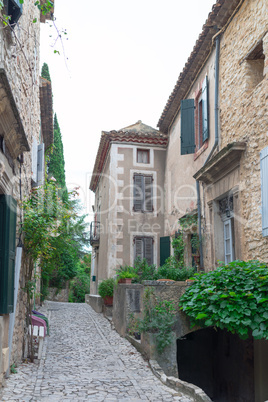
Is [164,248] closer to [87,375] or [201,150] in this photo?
[201,150]

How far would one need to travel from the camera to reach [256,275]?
626 centimetres

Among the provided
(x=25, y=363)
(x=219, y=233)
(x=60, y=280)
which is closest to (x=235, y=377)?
(x=219, y=233)

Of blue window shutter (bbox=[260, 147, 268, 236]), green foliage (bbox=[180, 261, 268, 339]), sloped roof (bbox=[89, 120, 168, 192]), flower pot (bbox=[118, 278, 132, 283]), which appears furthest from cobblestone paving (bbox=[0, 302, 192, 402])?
sloped roof (bbox=[89, 120, 168, 192])

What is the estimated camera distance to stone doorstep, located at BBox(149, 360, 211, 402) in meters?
5.07

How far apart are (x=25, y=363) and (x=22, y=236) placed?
206cm

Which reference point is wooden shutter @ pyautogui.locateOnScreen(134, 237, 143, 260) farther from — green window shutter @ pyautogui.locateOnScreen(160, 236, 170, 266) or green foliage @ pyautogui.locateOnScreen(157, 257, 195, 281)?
green foliage @ pyautogui.locateOnScreen(157, 257, 195, 281)

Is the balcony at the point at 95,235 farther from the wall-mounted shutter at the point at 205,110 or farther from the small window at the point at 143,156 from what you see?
the wall-mounted shutter at the point at 205,110

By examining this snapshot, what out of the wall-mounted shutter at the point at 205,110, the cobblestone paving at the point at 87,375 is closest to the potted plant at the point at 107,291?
the cobblestone paving at the point at 87,375

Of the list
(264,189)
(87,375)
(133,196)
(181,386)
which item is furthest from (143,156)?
(181,386)

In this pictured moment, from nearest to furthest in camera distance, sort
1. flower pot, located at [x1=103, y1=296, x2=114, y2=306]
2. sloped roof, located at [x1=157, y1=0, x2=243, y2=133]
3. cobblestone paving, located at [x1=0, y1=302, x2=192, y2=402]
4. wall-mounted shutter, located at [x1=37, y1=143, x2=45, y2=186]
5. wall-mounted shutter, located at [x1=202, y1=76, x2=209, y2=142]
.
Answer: cobblestone paving, located at [x1=0, y1=302, x2=192, y2=402]
sloped roof, located at [x1=157, y1=0, x2=243, y2=133]
wall-mounted shutter, located at [x1=37, y1=143, x2=45, y2=186]
wall-mounted shutter, located at [x1=202, y1=76, x2=209, y2=142]
flower pot, located at [x1=103, y1=296, x2=114, y2=306]

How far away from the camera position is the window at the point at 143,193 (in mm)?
15647

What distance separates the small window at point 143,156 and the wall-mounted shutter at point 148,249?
303 centimetres

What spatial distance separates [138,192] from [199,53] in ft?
20.7

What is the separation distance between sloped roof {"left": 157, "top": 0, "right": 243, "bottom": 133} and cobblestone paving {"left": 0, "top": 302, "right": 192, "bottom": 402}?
725 centimetres
